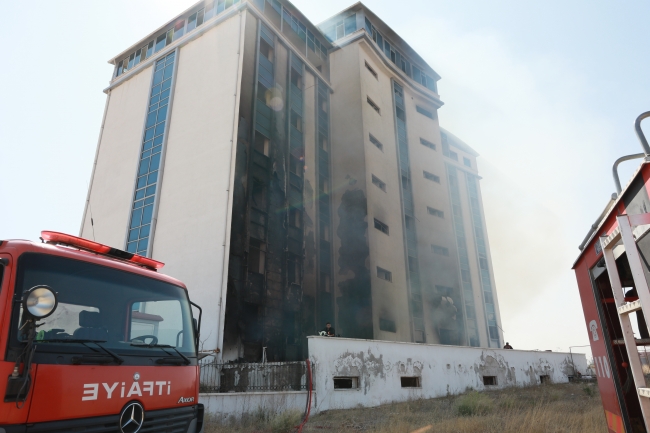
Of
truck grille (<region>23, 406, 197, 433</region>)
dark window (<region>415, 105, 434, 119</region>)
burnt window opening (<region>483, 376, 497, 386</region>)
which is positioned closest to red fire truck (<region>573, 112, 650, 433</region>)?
truck grille (<region>23, 406, 197, 433</region>)

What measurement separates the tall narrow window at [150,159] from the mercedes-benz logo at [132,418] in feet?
47.8

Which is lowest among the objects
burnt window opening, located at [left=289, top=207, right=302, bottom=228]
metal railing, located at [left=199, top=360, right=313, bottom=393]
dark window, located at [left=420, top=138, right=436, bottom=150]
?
metal railing, located at [left=199, top=360, right=313, bottom=393]

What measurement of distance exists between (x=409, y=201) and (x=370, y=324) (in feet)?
31.2

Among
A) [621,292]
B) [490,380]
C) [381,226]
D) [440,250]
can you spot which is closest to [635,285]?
[621,292]

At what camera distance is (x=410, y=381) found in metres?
12.1

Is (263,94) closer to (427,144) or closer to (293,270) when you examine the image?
(293,270)

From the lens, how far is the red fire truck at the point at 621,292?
2.74 m

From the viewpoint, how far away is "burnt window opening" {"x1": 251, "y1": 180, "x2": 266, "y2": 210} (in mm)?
16720

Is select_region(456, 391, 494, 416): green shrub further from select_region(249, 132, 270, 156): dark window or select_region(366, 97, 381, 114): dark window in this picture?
select_region(366, 97, 381, 114): dark window

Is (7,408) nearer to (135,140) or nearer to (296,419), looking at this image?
(296,419)

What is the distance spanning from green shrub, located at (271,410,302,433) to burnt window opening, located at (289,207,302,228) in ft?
35.4

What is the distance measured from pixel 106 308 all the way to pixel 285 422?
5546mm

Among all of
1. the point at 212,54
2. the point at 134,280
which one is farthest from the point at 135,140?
the point at 134,280

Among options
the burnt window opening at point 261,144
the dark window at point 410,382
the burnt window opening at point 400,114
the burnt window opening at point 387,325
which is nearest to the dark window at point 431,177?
the burnt window opening at point 400,114
